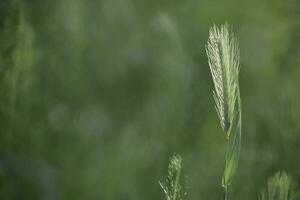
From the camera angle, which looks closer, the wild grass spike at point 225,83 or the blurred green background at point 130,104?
the wild grass spike at point 225,83

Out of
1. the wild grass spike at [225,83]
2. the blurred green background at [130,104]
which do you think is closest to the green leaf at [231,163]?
the wild grass spike at [225,83]

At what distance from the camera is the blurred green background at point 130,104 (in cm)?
114

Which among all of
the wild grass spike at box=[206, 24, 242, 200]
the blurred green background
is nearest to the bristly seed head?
the wild grass spike at box=[206, 24, 242, 200]

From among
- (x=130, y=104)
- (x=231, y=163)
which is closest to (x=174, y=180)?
(x=231, y=163)

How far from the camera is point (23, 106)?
3.96 feet

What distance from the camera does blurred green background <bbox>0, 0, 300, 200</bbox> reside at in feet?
3.76

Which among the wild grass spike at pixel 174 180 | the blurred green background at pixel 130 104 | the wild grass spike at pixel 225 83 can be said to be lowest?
the wild grass spike at pixel 174 180

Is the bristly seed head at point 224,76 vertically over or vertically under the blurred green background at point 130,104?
under

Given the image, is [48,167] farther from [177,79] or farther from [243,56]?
[243,56]

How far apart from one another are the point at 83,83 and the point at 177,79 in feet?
0.69

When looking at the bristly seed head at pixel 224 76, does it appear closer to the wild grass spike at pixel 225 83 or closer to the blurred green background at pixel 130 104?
the wild grass spike at pixel 225 83

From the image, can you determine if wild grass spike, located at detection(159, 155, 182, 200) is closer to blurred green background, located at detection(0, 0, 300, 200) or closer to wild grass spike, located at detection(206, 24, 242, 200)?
wild grass spike, located at detection(206, 24, 242, 200)

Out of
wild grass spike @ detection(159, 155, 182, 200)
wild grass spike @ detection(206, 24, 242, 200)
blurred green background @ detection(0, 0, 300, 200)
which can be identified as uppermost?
blurred green background @ detection(0, 0, 300, 200)

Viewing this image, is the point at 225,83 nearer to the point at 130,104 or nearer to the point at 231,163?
the point at 231,163
